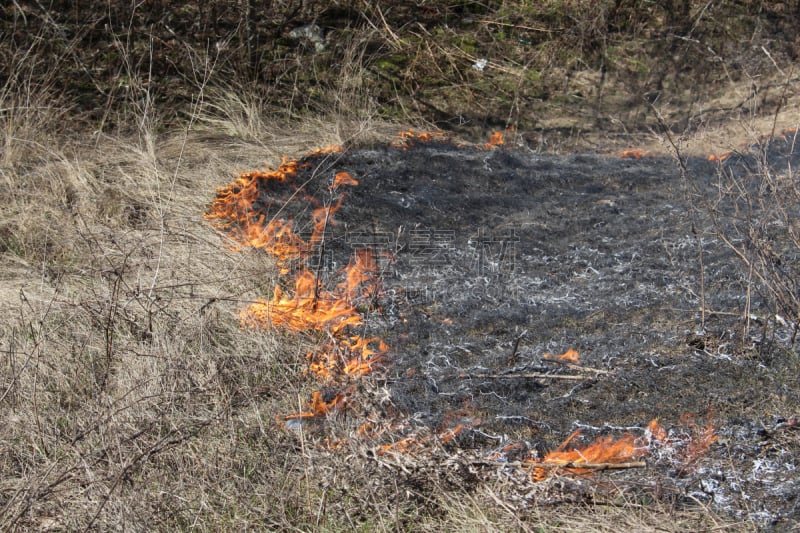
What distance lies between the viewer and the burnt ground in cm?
303

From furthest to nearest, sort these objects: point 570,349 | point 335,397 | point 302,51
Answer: point 302,51 → point 570,349 → point 335,397

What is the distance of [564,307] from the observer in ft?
12.8

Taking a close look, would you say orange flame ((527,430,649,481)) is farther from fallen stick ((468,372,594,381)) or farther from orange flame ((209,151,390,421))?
orange flame ((209,151,390,421))

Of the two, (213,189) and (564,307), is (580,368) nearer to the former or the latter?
(564,307)

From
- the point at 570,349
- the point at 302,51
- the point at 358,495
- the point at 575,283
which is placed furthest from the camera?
the point at 302,51

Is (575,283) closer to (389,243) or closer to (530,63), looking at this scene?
(389,243)

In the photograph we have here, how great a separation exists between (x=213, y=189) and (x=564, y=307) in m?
2.39

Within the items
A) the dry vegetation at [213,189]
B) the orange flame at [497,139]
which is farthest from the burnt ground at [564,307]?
the orange flame at [497,139]

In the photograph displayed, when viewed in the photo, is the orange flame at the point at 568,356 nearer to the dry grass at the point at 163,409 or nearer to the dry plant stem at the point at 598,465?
the dry plant stem at the point at 598,465

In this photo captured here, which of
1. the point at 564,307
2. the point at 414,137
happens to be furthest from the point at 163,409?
the point at 414,137

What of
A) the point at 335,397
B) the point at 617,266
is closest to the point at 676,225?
the point at 617,266

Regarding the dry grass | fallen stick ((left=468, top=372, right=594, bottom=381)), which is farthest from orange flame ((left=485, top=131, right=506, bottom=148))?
fallen stick ((left=468, top=372, right=594, bottom=381))

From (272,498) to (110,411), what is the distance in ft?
2.40

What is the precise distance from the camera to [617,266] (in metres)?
4.26
